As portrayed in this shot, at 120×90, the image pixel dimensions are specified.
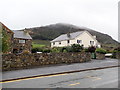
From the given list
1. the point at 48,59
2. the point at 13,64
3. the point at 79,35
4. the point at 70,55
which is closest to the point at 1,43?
the point at 13,64

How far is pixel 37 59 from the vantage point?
14602 millimetres

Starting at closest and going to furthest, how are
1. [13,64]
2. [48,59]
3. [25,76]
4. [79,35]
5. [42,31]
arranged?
[25,76]
[13,64]
[48,59]
[79,35]
[42,31]

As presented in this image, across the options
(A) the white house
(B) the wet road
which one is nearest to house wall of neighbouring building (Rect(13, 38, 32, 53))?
(A) the white house

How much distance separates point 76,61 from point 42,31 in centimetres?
9170

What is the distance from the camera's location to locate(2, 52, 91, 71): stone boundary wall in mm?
12602

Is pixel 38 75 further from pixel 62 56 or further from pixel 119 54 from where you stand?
pixel 119 54

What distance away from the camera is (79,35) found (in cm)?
4581

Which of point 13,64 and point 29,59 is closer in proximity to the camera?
point 13,64

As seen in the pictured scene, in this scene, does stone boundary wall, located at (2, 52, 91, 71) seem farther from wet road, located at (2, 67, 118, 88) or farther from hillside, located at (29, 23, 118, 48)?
hillside, located at (29, 23, 118, 48)

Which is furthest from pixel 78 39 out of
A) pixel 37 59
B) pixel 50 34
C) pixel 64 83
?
pixel 50 34

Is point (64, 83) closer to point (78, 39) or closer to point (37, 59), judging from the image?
point (37, 59)

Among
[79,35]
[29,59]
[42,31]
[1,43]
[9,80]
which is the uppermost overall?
[42,31]

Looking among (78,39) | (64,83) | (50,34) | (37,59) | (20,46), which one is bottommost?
(64,83)

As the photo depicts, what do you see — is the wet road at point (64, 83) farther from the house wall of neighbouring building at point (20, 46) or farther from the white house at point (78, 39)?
the white house at point (78, 39)
